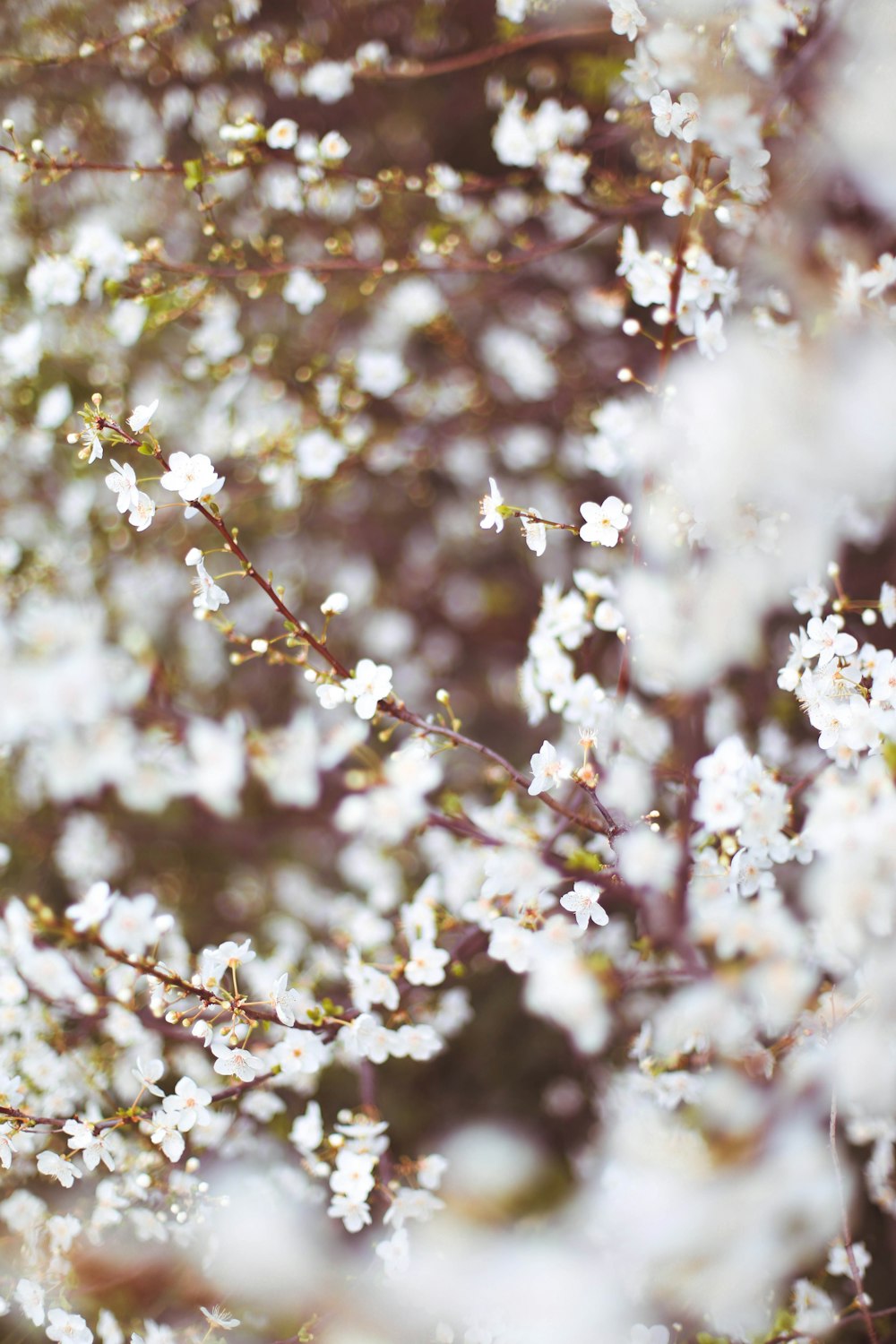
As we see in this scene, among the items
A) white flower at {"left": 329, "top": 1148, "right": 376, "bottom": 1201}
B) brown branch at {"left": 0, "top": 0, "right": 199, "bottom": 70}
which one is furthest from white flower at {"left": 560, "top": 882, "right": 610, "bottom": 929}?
brown branch at {"left": 0, "top": 0, "right": 199, "bottom": 70}

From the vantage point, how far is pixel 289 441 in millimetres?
2205

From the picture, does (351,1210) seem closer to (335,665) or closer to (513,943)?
(513,943)

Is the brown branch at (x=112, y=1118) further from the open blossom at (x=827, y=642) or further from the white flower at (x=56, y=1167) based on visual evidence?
the open blossom at (x=827, y=642)

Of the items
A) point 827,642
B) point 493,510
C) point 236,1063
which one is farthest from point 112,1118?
point 827,642

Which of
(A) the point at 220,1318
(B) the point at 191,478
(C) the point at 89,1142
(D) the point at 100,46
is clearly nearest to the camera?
(B) the point at 191,478

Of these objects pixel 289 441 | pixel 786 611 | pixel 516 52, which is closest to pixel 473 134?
pixel 516 52

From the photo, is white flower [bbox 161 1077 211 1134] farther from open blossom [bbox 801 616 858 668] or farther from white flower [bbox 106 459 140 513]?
open blossom [bbox 801 616 858 668]

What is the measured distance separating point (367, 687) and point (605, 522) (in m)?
0.42

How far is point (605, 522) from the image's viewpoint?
4.52ft

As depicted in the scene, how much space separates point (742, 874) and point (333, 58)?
2262mm

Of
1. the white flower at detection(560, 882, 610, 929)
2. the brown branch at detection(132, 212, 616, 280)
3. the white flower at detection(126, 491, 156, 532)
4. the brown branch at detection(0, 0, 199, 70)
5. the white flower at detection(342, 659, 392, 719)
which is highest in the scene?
the brown branch at detection(0, 0, 199, 70)

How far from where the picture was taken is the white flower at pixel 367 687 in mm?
1310

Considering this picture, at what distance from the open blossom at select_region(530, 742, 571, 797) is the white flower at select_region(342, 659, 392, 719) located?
226 mm

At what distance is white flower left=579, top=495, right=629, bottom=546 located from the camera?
1366mm
